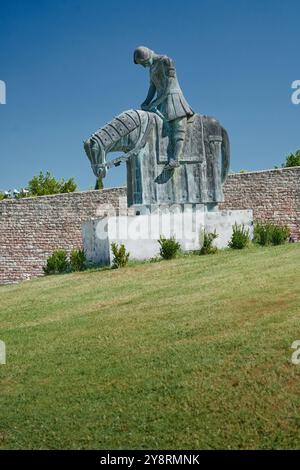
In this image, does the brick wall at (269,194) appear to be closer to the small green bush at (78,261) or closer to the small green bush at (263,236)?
the small green bush at (263,236)

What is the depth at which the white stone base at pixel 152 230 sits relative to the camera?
1337 cm

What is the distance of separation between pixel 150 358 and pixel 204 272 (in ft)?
15.8

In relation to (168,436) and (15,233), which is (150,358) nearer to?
(168,436)

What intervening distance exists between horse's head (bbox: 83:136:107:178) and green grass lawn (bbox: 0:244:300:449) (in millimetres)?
4418

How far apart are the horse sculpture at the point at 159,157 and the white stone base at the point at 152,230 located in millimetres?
394

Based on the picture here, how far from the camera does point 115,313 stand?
822 centimetres

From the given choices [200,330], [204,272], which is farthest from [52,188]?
[200,330]

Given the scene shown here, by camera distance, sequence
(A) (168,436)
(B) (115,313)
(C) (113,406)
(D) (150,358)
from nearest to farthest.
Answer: (A) (168,436) < (C) (113,406) < (D) (150,358) < (B) (115,313)

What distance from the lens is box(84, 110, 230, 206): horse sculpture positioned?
43.8 feet

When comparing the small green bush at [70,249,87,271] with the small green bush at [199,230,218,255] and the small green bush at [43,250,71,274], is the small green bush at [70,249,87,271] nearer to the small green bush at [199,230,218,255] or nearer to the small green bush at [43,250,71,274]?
the small green bush at [43,250,71,274]

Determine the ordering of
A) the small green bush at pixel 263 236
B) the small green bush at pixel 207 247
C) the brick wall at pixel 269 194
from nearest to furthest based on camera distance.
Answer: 1. the small green bush at pixel 207 247
2. the small green bush at pixel 263 236
3. the brick wall at pixel 269 194

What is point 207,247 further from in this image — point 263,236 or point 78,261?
point 78,261

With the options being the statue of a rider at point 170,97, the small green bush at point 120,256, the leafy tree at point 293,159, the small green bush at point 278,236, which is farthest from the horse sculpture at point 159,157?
the leafy tree at point 293,159

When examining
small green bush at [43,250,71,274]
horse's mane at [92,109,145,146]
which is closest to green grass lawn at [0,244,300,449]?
horse's mane at [92,109,145,146]
